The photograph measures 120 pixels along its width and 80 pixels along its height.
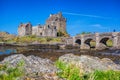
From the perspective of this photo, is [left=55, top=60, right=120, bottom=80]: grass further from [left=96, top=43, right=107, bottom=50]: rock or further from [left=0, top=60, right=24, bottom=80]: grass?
[left=96, top=43, right=107, bottom=50]: rock

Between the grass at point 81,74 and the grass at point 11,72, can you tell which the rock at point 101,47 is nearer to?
the grass at point 81,74

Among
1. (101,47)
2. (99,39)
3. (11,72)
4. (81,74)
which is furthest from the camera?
(99,39)

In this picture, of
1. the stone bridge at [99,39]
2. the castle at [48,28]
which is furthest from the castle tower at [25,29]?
the stone bridge at [99,39]

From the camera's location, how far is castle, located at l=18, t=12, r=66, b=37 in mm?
108562

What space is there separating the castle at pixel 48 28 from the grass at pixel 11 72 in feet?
314

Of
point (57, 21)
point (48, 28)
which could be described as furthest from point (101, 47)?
point (57, 21)

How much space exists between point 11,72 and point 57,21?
10552 cm

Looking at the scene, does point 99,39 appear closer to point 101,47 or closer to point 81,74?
point 101,47

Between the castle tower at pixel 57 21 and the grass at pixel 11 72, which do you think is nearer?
the grass at pixel 11 72

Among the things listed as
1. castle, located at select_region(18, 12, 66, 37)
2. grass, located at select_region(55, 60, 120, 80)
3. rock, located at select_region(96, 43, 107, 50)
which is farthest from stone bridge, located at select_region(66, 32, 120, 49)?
grass, located at select_region(55, 60, 120, 80)

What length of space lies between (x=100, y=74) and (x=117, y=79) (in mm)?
944

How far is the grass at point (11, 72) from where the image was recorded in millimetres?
10430

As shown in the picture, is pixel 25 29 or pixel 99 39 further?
pixel 25 29

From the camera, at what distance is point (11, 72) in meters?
11.0
